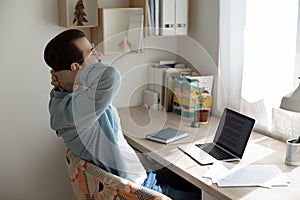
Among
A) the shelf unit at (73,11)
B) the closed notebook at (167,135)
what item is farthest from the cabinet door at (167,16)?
the closed notebook at (167,135)

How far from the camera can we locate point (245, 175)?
1888 millimetres

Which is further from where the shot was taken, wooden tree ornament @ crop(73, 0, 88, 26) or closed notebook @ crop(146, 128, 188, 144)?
wooden tree ornament @ crop(73, 0, 88, 26)

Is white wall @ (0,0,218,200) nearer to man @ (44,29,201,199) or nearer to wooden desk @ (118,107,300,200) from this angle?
wooden desk @ (118,107,300,200)

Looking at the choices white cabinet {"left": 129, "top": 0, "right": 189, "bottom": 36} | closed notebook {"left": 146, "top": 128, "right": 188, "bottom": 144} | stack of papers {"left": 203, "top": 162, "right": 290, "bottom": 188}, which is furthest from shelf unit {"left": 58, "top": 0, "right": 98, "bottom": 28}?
stack of papers {"left": 203, "top": 162, "right": 290, "bottom": 188}

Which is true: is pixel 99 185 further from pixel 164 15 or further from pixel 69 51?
pixel 164 15

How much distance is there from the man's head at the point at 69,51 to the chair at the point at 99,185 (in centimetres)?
37

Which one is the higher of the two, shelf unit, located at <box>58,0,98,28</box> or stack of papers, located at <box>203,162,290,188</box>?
shelf unit, located at <box>58,0,98,28</box>

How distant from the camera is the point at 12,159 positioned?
2.60m

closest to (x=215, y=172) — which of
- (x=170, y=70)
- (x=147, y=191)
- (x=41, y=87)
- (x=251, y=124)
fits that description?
(x=251, y=124)

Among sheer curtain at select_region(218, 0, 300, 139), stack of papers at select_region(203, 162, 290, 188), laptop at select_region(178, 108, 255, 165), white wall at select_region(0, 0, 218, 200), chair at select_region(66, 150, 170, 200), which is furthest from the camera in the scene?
white wall at select_region(0, 0, 218, 200)

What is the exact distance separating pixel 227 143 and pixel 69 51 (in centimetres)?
95

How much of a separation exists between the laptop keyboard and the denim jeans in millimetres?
235

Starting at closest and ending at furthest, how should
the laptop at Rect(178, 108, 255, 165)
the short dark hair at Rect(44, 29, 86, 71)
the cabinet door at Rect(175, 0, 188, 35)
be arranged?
the short dark hair at Rect(44, 29, 86, 71) → the laptop at Rect(178, 108, 255, 165) → the cabinet door at Rect(175, 0, 188, 35)

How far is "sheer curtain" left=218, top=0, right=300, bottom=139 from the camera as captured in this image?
2227 millimetres
